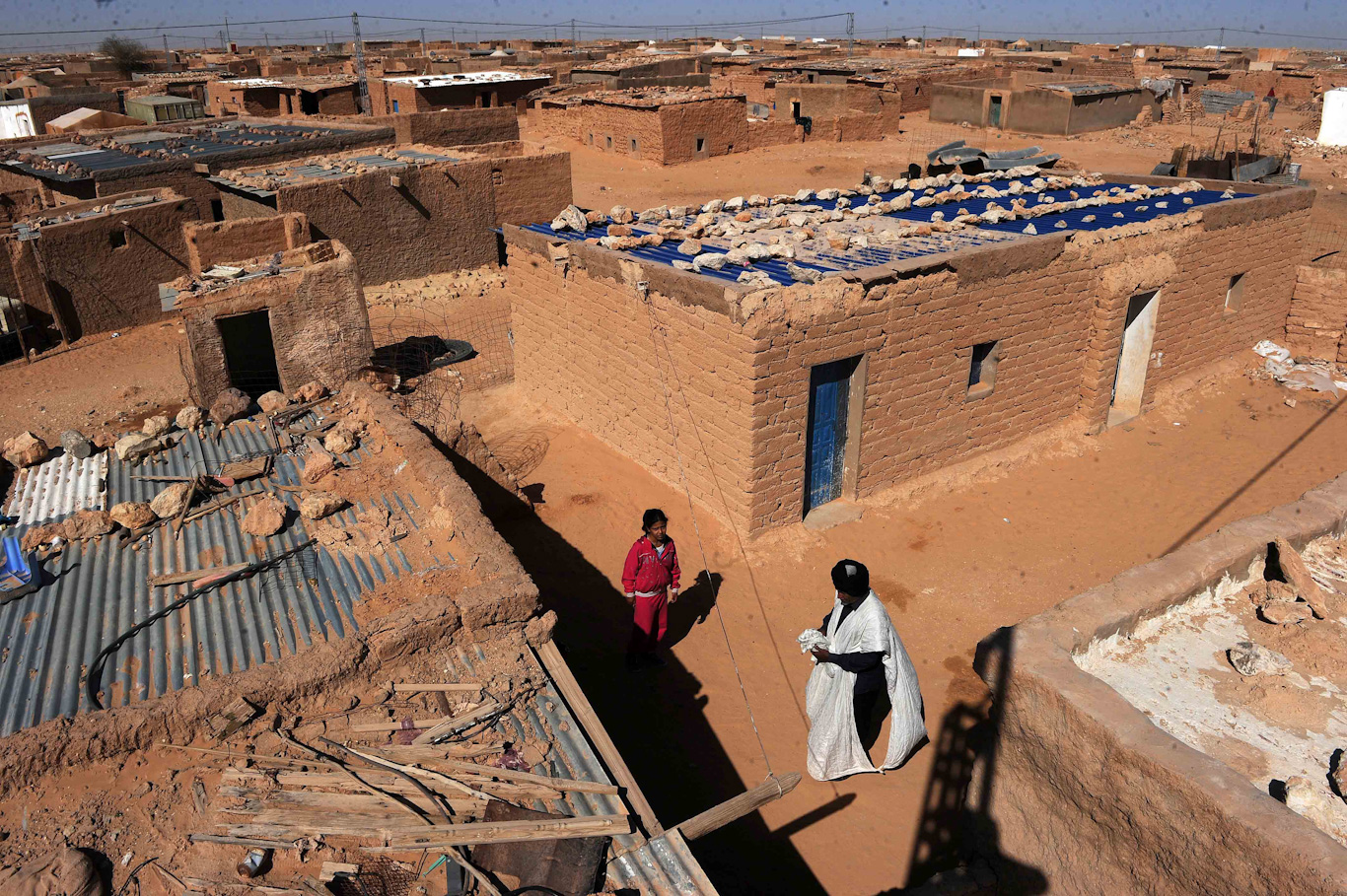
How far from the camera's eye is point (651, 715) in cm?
673

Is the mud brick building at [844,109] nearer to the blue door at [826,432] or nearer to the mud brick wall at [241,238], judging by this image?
the mud brick wall at [241,238]

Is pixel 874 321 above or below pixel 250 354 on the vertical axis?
above

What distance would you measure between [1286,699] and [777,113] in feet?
105

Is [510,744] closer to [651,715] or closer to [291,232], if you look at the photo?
[651,715]

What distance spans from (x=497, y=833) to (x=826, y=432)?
6066mm

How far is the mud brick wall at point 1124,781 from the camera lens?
A: 3426mm

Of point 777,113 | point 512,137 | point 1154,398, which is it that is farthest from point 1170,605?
point 777,113

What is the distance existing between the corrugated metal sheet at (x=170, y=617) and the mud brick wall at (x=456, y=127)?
1738 centimetres

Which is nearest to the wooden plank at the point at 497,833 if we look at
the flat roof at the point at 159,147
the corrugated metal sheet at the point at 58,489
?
the corrugated metal sheet at the point at 58,489

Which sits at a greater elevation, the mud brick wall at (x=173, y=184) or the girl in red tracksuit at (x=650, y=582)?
the mud brick wall at (x=173, y=184)

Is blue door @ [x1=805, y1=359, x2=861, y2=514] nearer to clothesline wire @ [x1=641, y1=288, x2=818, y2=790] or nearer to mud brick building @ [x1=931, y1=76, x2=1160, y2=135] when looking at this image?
clothesline wire @ [x1=641, y1=288, x2=818, y2=790]

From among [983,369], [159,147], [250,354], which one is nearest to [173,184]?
[159,147]

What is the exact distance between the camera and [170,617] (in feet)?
17.3

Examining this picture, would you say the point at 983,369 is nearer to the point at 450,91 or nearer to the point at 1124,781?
the point at 1124,781
